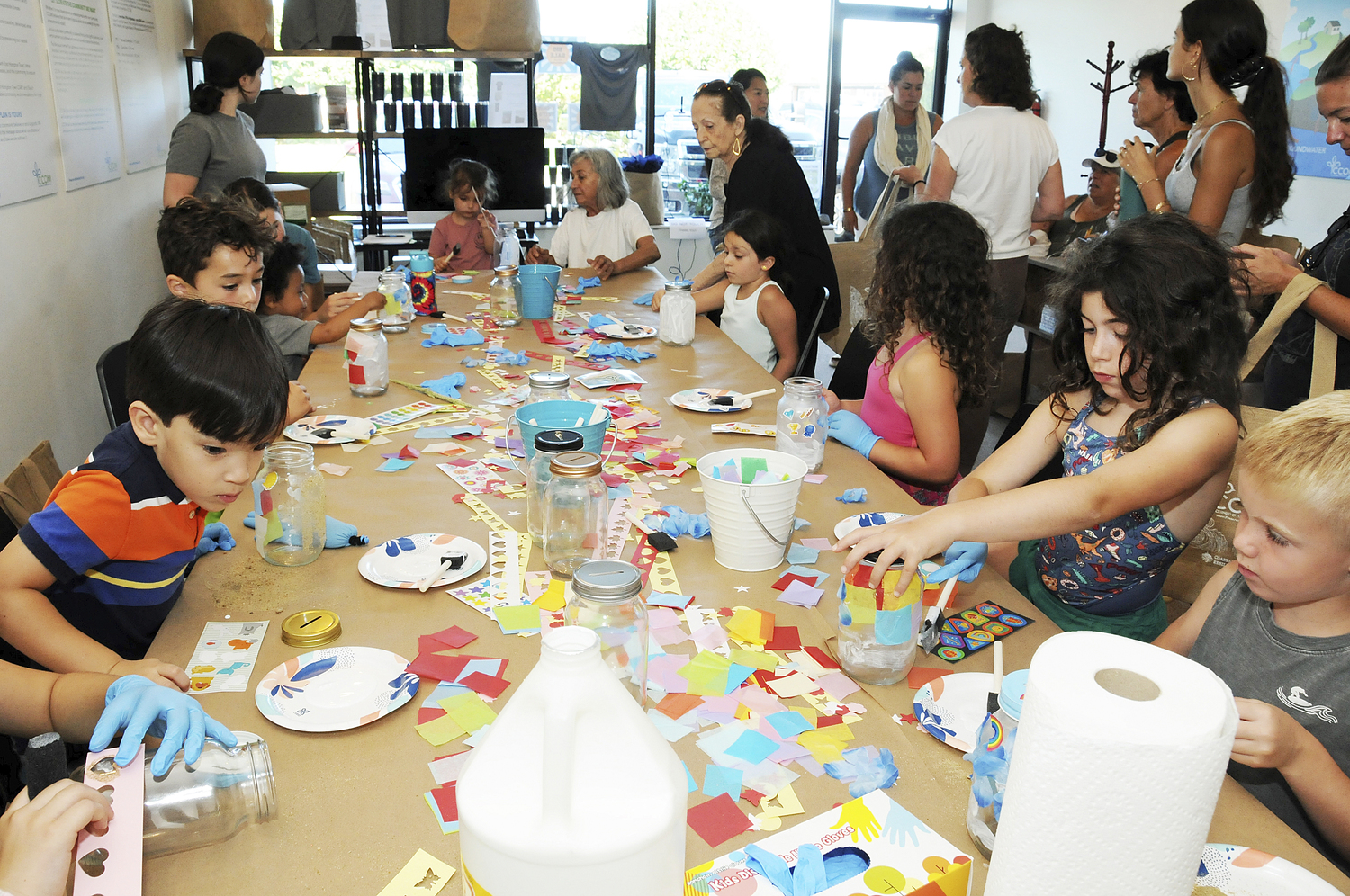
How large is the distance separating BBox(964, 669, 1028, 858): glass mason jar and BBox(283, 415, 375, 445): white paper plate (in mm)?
1465

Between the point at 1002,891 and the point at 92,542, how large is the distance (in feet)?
3.98

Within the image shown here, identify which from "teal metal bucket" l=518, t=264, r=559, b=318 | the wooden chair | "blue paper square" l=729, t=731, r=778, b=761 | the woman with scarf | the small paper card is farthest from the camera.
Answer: the woman with scarf

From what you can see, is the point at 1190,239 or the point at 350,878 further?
the point at 1190,239

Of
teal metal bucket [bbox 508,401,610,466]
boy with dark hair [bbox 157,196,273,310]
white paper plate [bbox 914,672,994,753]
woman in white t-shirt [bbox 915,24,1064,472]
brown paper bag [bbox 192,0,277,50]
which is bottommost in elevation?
white paper plate [bbox 914,672,994,753]

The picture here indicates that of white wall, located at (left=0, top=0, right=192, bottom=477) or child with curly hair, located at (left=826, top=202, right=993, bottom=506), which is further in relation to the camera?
white wall, located at (left=0, top=0, right=192, bottom=477)

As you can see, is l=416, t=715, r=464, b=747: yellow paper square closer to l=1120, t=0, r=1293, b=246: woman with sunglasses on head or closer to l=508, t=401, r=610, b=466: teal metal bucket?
l=508, t=401, r=610, b=466: teal metal bucket

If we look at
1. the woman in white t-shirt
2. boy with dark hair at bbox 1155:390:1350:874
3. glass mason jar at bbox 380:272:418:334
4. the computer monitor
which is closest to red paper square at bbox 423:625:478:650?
boy with dark hair at bbox 1155:390:1350:874

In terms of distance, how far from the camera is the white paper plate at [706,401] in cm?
216

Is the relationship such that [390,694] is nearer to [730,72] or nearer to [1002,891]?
[1002,891]

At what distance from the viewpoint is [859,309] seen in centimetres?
361

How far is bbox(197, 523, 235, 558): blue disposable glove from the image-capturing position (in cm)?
141

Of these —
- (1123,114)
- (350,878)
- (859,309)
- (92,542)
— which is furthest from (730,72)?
(350,878)

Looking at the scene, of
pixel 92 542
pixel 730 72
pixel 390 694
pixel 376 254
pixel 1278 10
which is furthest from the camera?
pixel 730 72

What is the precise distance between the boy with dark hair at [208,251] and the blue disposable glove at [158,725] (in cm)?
165
